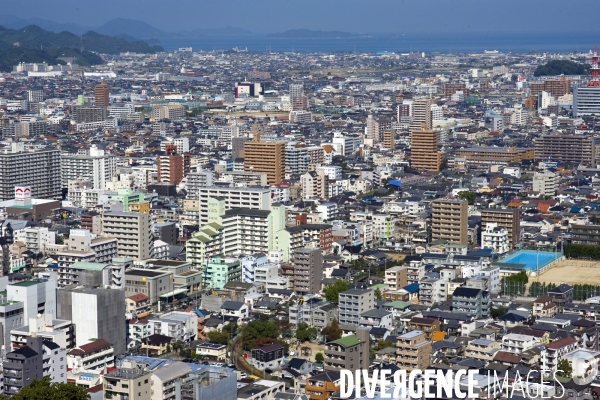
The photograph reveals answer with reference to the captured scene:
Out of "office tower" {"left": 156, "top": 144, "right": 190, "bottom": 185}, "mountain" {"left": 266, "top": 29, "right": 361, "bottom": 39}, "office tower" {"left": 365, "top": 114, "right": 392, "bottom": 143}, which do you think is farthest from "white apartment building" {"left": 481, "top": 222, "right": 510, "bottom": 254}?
"mountain" {"left": 266, "top": 29, "right": 361, "bottom": 39}

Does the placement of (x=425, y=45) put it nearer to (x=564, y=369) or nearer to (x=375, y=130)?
(x=375, y=130)

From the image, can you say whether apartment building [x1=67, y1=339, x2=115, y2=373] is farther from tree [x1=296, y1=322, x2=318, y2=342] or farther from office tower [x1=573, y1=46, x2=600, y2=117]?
office tower [x1=573, y1=46, x2=600, y2=117]

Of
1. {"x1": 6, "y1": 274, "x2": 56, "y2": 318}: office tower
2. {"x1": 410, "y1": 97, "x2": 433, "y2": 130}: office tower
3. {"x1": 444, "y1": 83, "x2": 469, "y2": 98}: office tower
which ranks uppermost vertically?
{"x1": 444, "y1": 83, "x2": 469, "y2": 98}: office tower

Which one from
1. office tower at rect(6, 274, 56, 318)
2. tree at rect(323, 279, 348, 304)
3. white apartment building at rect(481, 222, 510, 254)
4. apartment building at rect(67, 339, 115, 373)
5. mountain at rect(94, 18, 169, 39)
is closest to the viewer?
apartment building at rect(67, 339, 115, 373)

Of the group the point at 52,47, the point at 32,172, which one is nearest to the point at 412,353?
the point at 32,172

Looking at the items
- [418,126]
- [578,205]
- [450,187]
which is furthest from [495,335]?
[418,126]
